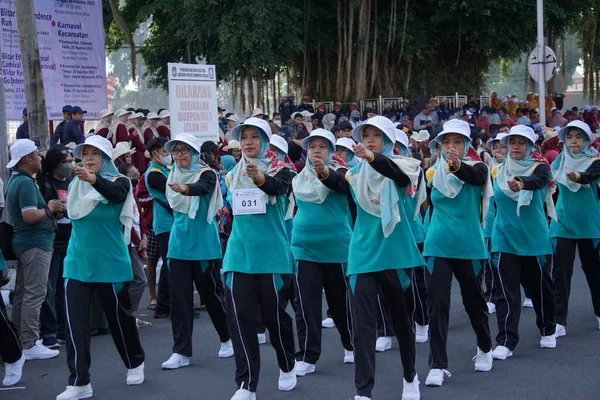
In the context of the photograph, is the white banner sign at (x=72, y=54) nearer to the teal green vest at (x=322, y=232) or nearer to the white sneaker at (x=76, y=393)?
the teal green vest at (x=322, y=232)

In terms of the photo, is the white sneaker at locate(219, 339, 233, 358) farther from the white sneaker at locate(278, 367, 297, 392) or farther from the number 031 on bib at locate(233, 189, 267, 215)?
the number 031 on bib at locate(233, 189, 267, 215)

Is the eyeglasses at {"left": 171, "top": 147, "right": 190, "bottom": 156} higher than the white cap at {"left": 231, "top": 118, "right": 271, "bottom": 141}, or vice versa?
the white cap at {"left": 231, "top": 118, "right": 271, "bottom": 141}

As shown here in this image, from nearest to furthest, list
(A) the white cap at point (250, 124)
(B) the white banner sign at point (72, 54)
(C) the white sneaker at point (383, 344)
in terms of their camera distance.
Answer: (A) the white cap at point (250, 124) → (C) the white sneaker at point (383, 344) → (B) the white banner sign at point (72, 54)

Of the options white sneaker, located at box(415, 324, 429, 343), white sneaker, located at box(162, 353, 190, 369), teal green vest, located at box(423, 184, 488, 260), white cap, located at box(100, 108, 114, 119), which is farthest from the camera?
white cap, located at box(100, 108, 114, 119)

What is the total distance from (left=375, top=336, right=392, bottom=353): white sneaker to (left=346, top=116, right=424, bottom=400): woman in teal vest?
1913mm

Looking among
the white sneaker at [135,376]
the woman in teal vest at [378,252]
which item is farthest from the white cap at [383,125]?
the white sneaker at [135,376]

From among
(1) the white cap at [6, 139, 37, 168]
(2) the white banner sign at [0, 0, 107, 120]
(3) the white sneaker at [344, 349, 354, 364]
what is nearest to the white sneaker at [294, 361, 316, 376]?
(3) the white sneaker at [344, 349, 354, 364]

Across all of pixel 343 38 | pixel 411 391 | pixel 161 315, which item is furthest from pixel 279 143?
pixel 343 38

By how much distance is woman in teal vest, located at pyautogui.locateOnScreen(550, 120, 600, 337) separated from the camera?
9.46 metres

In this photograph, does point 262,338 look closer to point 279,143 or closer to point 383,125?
point 279,143

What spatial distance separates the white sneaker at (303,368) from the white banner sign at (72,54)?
10.3 meters

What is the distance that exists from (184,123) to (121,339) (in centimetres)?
603

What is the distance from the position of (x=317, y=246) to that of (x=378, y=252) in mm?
1281

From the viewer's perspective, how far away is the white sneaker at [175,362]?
838cm
